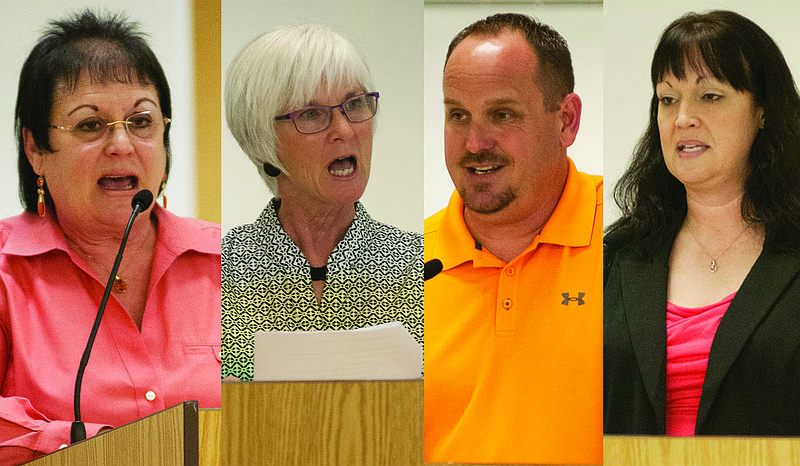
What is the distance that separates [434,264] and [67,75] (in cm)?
137

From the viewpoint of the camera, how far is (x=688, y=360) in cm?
283

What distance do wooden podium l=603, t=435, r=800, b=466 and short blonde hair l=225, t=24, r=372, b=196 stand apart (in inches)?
57.9

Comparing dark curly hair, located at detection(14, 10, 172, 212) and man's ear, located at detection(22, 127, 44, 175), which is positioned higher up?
dark curly hair, located at detection(14, 10, 172, 212)

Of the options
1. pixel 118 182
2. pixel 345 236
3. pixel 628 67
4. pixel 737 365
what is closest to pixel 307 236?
pixel 345 236

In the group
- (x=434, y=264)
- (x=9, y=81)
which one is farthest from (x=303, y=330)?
(x=9, y=81)

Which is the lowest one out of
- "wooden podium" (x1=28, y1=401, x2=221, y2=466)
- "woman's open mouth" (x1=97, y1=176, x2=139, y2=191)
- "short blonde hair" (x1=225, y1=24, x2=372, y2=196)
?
"wooden podium" (x1=28, y1=401, x2=221, y2=466)

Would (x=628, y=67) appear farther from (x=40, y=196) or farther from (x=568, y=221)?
(x=40, y=196)

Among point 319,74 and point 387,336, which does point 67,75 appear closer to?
point 319,74

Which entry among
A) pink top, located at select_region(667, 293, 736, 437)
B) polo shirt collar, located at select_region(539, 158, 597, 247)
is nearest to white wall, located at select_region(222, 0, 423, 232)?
polo shirt collar, located at select_region(539, 158, 597, 247)

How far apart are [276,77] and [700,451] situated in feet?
6.19

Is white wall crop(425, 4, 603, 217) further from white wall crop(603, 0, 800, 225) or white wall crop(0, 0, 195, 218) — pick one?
white wall crop(0, 0, 195, 218)

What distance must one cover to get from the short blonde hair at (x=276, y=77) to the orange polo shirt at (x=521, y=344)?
1.95 ft

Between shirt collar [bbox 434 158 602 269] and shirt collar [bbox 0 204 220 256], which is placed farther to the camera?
shirt collar [bbox 434 158 602 269]

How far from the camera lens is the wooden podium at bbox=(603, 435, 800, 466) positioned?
279 centimetres
